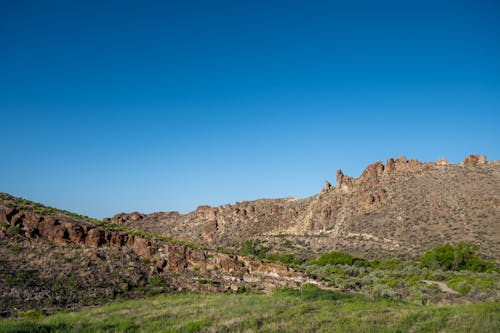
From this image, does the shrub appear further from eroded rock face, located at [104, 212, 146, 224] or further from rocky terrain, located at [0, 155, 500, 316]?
eroded rock face, located at [104, 212, 146, 224]

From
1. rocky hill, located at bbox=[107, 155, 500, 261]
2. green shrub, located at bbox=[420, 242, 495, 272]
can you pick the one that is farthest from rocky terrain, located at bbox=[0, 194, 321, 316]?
rocky hill, located at bbox=[107, 155, 500, 261]

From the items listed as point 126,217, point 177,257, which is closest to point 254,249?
point 177,257

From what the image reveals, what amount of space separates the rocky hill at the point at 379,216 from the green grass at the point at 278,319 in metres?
37.6

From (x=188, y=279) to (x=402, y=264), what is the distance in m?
27.8

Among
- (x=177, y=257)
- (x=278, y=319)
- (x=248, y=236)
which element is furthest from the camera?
(x=248, y=236)

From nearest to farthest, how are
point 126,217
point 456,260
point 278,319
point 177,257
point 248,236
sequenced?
point 278,319
point 177,257
point 456,260
point 248,236
point 126,217

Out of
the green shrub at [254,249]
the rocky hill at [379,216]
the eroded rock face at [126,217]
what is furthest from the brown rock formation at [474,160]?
the eroded rock face at [126,217]

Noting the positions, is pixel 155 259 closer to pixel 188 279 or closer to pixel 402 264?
pixel 188 279

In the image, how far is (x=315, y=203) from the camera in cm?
7688

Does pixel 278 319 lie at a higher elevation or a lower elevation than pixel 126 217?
lower

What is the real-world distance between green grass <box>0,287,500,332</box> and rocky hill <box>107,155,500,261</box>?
37.6 meters

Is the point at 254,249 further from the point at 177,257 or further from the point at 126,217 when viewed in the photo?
the point at 126,217

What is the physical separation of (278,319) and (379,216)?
55.3m

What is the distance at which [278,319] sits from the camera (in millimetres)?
10820
